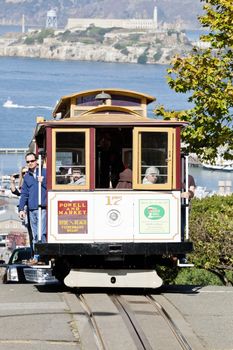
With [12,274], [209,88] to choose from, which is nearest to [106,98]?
[12,274]

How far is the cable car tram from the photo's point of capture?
1450 cm

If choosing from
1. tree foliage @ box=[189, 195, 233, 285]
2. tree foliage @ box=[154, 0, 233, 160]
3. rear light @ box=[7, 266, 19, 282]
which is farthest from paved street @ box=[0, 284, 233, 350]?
tree foliage @ box=[154, 0, 233, 160]

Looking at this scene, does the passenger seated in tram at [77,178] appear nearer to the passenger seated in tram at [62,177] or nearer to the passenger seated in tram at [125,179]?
the passenger seated in tram at [62,177]

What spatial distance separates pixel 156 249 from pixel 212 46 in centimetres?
972

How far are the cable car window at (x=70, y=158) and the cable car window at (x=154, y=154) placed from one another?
2.20 ft

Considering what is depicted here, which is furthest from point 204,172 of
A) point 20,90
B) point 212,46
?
point 20,90

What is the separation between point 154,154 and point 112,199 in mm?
720

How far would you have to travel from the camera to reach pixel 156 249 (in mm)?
14445

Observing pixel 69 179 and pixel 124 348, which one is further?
pixel 69 179

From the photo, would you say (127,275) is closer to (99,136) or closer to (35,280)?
(99,136)

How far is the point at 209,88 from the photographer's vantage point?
23.0 m

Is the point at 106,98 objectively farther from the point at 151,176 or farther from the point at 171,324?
the point at 171,324

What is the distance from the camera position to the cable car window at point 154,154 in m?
14.6

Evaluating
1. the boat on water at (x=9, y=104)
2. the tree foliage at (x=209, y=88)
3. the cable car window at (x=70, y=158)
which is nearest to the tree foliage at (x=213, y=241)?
the tree foliage at (x=209, y=88)
